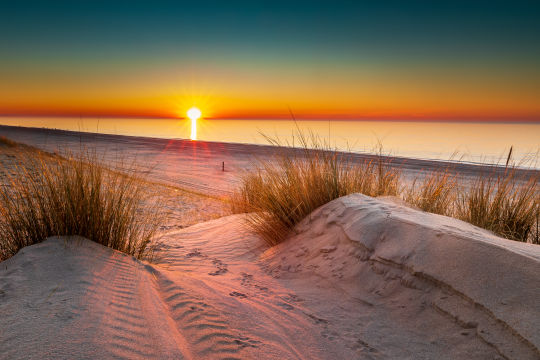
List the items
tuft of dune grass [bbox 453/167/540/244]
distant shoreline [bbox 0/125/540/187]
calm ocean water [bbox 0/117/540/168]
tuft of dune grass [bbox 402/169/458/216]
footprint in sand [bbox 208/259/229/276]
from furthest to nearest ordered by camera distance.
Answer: calm ocean water [bbox 0/117/540/168], distant shoreline [bbox 0/125/540/187], tuft of dune grass [bbox 402/169/458/216], tuft of dune grass [bbox 453/167/540/244], footprint in sand [bbox 208/259/229/276]

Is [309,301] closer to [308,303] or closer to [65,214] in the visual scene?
[308,303]

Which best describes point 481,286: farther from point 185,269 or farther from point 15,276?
point 15,276

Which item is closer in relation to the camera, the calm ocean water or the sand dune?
the sand dune

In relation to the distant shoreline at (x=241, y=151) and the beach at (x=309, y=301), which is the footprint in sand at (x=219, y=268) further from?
the distant shoreline at (x=241, y=151)

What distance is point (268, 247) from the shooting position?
4.67 metres

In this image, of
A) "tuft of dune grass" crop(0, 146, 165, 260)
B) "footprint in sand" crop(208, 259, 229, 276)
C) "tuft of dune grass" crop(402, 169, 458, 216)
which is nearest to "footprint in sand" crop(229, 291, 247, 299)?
"footprint in sand" crop(208, 259, 229, 276)

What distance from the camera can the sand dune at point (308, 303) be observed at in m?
1.96

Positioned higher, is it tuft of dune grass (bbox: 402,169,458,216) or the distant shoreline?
the distant shoreline

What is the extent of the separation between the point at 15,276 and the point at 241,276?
1968mm

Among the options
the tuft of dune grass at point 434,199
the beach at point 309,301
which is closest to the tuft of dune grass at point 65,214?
the beach at point 309,301

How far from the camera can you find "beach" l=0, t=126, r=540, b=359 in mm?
1965

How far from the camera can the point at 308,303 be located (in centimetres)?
292

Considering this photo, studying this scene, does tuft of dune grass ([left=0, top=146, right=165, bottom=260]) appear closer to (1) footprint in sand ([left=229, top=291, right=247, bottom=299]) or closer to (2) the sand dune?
(2) the sand dune

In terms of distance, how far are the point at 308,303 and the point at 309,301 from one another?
43mm
